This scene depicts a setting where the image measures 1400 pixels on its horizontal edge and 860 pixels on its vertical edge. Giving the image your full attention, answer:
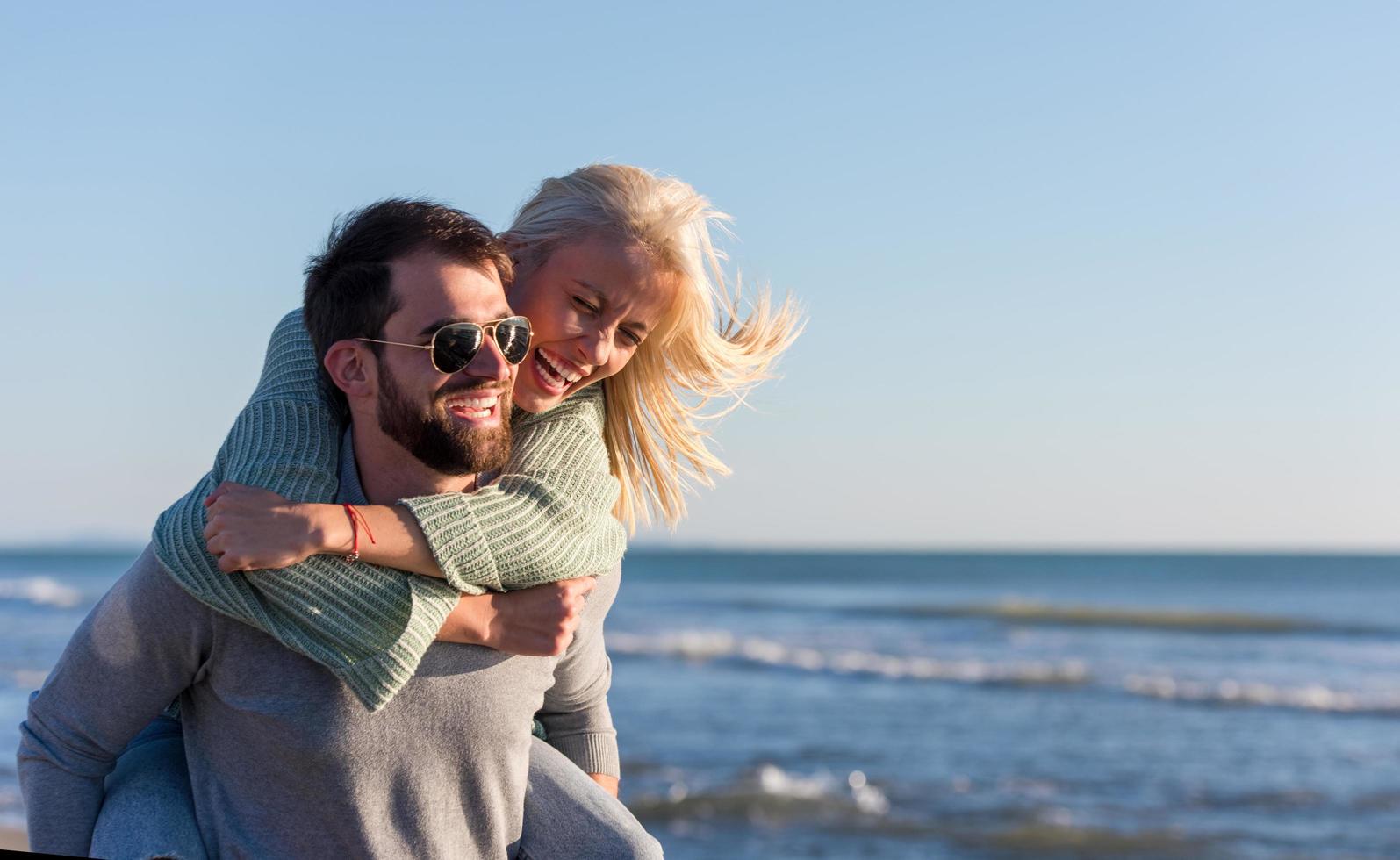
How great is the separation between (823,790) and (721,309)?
23.8 ft

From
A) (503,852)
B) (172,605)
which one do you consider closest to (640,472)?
(503,852)

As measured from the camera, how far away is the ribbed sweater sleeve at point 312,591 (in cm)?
197

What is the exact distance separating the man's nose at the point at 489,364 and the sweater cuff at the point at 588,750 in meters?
0.91

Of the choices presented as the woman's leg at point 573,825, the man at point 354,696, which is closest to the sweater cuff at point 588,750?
the woman's leg at point 573,825

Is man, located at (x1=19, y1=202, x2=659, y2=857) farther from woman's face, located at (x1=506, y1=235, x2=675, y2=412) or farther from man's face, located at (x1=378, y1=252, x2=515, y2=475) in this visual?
woman's face, located at (x1=506, y1=235, x2=675, y2=412)

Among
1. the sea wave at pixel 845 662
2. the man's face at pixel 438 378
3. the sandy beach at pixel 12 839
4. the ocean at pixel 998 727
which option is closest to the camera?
the man's face at pixel 438 378

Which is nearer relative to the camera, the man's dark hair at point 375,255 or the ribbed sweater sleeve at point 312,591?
the ribbed sweater sleeve at point 312,591

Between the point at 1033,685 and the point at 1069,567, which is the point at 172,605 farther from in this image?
the point at 1069,567

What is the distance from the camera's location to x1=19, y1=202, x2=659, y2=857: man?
2.03m

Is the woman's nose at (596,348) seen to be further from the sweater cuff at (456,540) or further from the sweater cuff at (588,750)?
the sweater cuff at (588,750)

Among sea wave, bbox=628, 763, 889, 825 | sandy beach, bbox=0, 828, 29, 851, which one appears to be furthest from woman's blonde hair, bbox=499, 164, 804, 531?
sea wave, bbox=628, 763, 889, 825

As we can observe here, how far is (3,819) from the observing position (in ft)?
24.7

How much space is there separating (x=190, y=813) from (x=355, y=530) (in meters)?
0.55

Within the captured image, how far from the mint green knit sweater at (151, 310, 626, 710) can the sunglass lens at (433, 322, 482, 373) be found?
224mm
